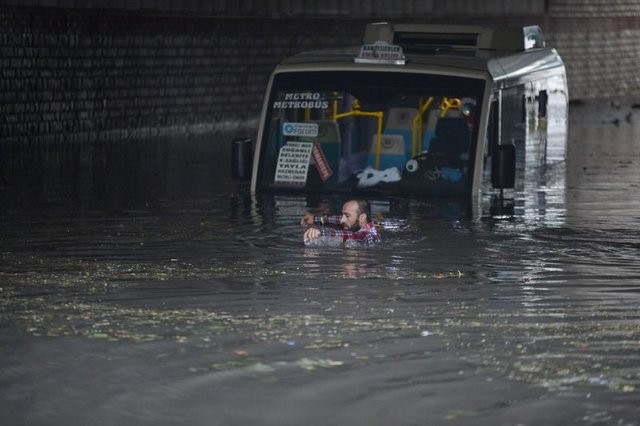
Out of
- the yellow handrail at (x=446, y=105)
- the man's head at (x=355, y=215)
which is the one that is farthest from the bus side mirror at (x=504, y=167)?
the man's head at (x=355, y=215)

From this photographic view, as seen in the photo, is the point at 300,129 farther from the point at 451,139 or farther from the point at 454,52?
the point at 454,52

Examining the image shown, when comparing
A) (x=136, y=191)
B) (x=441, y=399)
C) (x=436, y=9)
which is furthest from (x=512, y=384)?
(x=436, y=9)

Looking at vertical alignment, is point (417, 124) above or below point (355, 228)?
above

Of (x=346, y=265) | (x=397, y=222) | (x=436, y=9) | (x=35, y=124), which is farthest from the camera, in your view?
(x=436, y=9)

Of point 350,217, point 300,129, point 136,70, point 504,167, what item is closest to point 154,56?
point 136,70

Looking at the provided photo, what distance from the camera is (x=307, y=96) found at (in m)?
18.7

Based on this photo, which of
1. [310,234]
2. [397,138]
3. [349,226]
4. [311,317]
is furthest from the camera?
[397,138]

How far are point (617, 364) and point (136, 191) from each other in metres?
12.8

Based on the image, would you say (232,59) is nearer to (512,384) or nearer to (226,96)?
(226,96)

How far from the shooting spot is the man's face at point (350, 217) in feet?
49.1

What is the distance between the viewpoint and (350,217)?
15031 millimetres

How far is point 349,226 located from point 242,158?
12.1 ft

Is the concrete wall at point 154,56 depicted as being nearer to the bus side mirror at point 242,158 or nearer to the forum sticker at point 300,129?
the bus side mirror at point 242,158

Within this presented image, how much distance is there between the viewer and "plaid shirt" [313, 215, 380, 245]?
49.7ft
